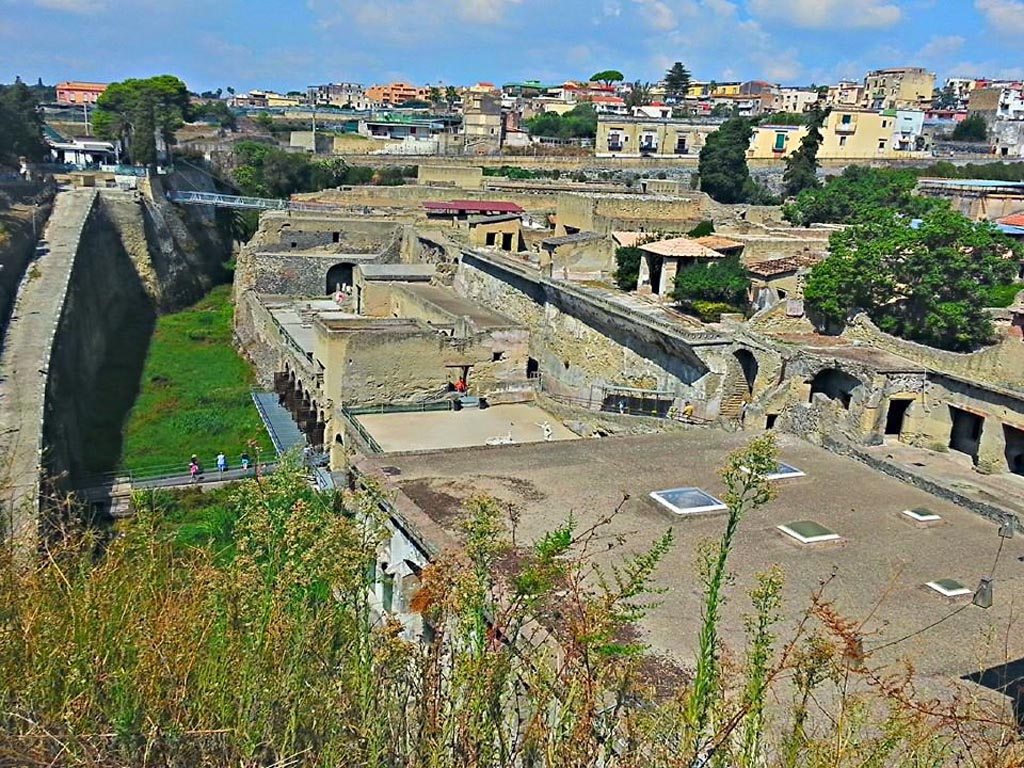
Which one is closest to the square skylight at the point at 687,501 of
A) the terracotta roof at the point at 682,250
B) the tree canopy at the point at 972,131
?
the terracotta roof at the point at 682,250

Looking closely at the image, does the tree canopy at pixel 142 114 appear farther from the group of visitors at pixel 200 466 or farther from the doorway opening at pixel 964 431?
the doorway opening at pixel 964 431

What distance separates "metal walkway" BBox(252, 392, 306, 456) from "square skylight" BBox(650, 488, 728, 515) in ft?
32.5

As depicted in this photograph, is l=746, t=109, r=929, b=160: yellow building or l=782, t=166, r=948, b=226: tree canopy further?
l=746, t=109, r=929, b=160: yellow building

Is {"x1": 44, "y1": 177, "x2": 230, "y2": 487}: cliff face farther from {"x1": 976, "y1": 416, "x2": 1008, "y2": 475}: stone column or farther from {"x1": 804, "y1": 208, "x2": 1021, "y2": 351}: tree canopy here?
{"x1": 804, "y1": 208, "x2": 1021, "y2": 351}: tree canopy

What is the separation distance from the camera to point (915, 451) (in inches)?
512

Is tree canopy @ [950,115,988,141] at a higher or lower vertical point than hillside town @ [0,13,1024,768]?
higher

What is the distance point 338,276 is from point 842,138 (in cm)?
3181

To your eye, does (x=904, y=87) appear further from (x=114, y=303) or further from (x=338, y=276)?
(x=114, y=303)

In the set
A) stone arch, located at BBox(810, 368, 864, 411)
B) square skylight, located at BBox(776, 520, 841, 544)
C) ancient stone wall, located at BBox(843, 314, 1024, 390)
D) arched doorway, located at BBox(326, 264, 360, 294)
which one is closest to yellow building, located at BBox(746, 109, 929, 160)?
arched doorway, located at BBox(326, 264, 360, 294)

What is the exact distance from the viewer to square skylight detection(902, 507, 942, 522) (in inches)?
330

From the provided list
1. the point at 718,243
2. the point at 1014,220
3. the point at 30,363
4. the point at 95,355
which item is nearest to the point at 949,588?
the point at 718,243

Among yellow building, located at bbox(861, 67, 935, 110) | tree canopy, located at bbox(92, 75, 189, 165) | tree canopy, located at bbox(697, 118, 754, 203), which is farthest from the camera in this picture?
yellow building, located at bbox(861, 67, 935, 110)

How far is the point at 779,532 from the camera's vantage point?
25.6 feet

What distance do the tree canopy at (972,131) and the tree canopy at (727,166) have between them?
92.9 ft
